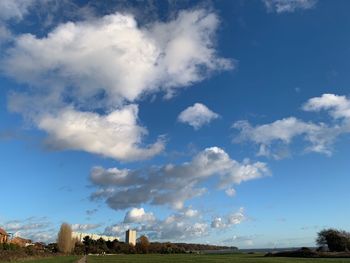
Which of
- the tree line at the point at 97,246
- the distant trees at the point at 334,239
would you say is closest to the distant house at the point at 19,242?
the tree line at the point at 97,246

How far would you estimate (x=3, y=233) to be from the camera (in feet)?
422

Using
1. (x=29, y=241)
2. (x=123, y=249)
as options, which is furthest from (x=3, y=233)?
(x=123, y=249)

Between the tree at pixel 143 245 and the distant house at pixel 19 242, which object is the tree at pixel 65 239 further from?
the tree at pixel 143 245

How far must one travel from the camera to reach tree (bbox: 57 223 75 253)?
493ft

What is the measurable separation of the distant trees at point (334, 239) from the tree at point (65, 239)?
77348 mm

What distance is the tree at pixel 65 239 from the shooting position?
493 ft

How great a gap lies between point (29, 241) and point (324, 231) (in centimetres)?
10358

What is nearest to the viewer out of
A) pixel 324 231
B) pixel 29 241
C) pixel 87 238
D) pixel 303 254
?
pixel 303 254

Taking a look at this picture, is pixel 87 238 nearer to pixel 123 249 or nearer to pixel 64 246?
pixel 123 249

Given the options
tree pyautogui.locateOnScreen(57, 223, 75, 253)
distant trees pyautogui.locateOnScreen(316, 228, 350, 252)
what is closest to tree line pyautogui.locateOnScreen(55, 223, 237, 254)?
tree pyautogui.locateOnScreen(57, 223, 75, 253)

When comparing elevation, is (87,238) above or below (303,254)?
above

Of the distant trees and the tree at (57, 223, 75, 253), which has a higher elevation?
the tree at (57, 223, 75, 253)

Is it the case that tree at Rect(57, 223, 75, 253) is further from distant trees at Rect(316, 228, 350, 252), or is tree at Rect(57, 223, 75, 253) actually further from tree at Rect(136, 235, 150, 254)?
distant trees at Rect(316, 228, 350, 252)

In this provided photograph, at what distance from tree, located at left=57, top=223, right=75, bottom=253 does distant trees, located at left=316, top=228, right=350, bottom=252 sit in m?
77.3
